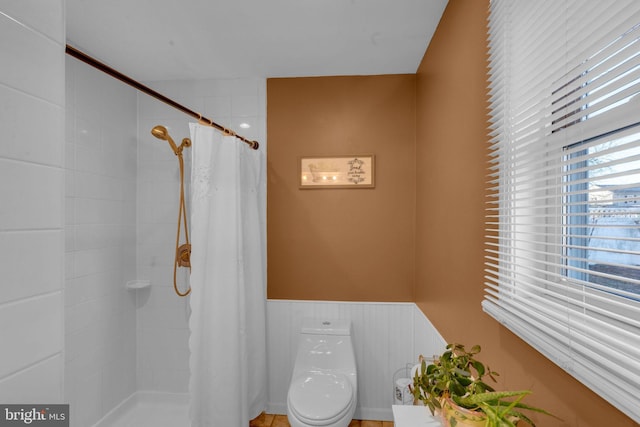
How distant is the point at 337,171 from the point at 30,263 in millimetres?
1862

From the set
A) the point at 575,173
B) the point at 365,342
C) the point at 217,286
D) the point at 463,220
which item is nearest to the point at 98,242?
the point at 217,286

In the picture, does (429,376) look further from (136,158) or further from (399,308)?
(136,158)

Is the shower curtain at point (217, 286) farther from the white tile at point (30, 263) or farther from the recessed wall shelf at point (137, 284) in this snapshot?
the white tile at point (30, 263)

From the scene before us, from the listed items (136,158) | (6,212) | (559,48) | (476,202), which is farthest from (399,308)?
(136,158)

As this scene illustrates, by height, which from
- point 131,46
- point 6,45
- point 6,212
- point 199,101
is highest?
point 131,46

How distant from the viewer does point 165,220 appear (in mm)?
2402

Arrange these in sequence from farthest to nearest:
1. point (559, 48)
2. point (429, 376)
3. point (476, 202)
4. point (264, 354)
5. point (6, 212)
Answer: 1. point (264, 354)
2. point (476, 202)
3. point (429, 376)
4. point (559, 48)
5. point (6, 212)

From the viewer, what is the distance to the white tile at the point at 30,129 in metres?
0.59

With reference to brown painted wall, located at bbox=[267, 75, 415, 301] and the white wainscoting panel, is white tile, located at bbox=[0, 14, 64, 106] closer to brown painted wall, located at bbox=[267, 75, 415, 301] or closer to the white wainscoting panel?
brown painted wall, located at bbox=[267, 75, 415, 301]

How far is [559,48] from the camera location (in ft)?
2.36

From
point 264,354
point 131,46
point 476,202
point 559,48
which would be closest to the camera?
point 559,48

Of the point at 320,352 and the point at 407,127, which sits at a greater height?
the point at 407,127

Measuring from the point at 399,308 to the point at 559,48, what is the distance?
6.22 feet

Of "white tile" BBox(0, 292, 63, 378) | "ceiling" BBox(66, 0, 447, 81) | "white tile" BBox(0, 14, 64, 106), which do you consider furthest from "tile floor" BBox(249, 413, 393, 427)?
"ceiling" BBox(66, 0, 447, 81)
